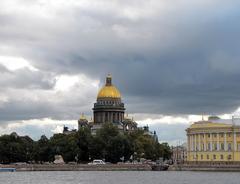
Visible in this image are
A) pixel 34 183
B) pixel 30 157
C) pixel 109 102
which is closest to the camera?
pixel 34 183

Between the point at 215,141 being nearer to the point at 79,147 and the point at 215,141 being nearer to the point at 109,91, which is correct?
the point at 79,147

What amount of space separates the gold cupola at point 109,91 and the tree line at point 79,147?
30.2 m

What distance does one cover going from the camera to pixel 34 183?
3369 inches

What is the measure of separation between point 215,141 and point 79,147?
26.5 meters

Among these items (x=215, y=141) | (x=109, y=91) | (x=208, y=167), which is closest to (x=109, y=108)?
(x=109, y=91)

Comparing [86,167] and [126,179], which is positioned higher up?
[86,167]

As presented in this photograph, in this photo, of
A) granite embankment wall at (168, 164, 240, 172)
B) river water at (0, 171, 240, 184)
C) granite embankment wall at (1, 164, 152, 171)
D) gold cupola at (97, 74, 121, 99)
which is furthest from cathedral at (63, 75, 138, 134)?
river water at (0, 171, 240, 184)

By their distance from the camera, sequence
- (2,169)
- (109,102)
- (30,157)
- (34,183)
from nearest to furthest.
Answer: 1. (34,183)
2. (2,169)
3. (30,157)
4. (109,102)

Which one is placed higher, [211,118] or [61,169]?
[211,118]

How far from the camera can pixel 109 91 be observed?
611 ft

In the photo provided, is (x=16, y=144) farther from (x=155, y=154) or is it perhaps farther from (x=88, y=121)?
(x=88, y=121)

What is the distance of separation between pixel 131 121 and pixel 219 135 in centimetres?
5107

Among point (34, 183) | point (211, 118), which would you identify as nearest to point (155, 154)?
point (211, 118)

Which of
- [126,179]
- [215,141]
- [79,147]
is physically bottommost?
[126,179]
